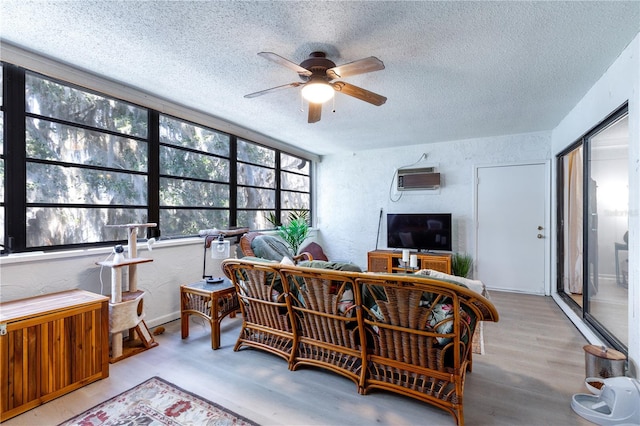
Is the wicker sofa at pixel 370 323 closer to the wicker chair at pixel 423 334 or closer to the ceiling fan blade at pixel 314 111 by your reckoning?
the wicker chair at pixel 423 334

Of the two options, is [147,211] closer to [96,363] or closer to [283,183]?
[96,363]

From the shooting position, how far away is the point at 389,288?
1697mm

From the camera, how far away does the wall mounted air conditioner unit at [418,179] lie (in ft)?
16.3

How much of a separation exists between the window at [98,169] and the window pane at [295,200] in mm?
1186

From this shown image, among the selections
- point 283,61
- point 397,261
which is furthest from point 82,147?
point 397,261

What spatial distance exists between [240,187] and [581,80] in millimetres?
3996

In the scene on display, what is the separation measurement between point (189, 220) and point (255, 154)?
5.26ft

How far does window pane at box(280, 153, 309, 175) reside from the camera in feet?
17.6

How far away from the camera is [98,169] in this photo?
9.07 feet

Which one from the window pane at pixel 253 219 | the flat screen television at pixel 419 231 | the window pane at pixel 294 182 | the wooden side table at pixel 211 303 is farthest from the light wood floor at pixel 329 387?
the window pane at pixel 294 182

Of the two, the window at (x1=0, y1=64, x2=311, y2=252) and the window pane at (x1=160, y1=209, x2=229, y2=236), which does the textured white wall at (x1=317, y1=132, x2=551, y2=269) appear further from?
the window pane at (x1=160, y1=209, x2=229, y2=236)

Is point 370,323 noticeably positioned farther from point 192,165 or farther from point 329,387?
point 192,165

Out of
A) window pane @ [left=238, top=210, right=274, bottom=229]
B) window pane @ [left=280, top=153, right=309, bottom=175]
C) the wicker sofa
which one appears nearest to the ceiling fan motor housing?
the wicker sofa

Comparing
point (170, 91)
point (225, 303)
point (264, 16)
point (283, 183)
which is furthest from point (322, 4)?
point (283, 183)
